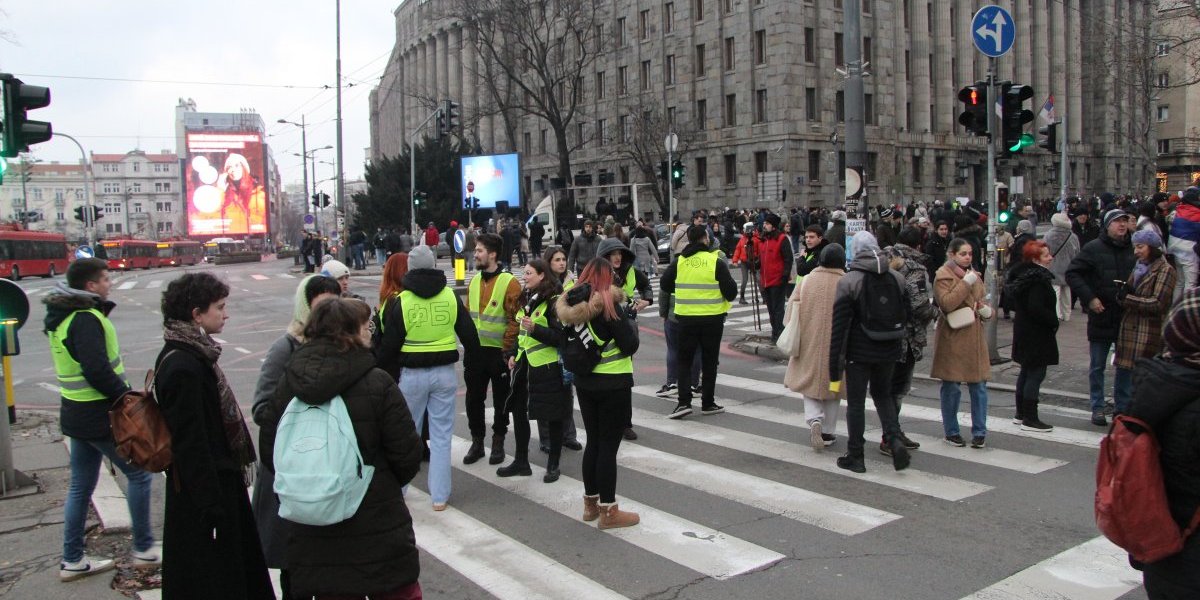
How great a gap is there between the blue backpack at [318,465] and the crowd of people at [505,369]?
0.02 metres

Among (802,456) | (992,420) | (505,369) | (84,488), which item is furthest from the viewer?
(992,420)

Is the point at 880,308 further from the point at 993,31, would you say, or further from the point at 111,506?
the point at 993,31

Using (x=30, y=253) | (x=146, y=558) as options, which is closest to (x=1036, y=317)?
(x=146, y=558)

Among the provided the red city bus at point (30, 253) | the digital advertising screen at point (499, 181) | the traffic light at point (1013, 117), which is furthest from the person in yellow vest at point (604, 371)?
the red city bus at point (30, 253)

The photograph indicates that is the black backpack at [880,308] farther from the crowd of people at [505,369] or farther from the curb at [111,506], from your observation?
the curb at [111,506]

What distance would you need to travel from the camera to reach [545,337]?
667cm

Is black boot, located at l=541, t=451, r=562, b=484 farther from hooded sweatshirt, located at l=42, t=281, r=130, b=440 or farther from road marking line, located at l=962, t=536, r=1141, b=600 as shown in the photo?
road marking line, located at l=962, t=536, r=1141, b=600

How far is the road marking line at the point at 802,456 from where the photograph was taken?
6.75 meters

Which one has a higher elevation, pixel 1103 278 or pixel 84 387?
pixel 1103 278

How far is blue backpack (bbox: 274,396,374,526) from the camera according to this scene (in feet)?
11.2

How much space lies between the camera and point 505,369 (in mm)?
7707

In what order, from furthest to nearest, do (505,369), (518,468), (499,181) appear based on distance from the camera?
1. (499,181)
2. (505,369)
3. (518,468)

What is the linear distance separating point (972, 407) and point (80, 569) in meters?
6.64

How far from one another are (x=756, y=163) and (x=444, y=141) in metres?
18.5
